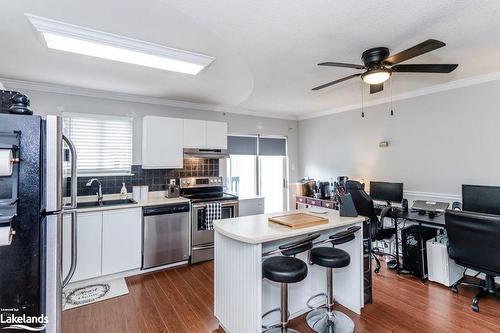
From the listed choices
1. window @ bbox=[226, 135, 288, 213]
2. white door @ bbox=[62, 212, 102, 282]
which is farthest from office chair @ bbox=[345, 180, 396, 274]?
white door @ bbox=[62, 212, 102, 282]

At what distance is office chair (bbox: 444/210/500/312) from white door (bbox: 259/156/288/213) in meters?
3.50

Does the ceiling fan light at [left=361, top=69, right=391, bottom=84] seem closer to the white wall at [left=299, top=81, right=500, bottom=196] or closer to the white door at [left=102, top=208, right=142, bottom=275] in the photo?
the white wall at [left=299, top=81, right=500, bottom=196]

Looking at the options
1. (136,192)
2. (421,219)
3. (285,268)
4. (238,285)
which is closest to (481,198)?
(421,219)

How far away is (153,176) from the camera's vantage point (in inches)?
169

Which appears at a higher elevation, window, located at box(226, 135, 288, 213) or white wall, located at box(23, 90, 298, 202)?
white wall, located at box(23, 90, 298, 202)

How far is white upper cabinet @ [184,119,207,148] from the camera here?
4.21m

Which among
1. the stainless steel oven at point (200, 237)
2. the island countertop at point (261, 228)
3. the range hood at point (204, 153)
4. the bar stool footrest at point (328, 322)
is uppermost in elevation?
the range hood at point (204, 153)

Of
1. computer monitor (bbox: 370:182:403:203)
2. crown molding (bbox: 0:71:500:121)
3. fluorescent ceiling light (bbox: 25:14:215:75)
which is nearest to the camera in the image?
fluorescent ceiling light (bbox: 25:14:215:75)

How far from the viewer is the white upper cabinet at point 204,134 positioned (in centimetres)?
423

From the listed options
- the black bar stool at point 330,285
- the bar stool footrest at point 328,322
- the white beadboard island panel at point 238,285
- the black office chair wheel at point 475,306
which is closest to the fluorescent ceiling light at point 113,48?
the white beadboard island panel at point 238,285

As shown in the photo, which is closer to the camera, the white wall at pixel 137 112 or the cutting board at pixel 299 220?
the cutting board at pixel 299 220

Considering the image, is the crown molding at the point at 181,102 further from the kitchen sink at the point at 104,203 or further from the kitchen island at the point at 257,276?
the kitchen island at the point at 257,276

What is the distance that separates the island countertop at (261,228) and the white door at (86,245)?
1892mm

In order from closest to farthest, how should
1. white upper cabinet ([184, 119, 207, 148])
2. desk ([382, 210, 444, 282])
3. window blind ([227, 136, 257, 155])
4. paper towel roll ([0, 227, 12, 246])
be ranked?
paper towel roll ([0, 227, 12, 246]) < desk ([382, 210, 444, 282]) < white upper cabinet ([184, 119, 207, 148]) < window blind ([227, 136, 257, 155])
